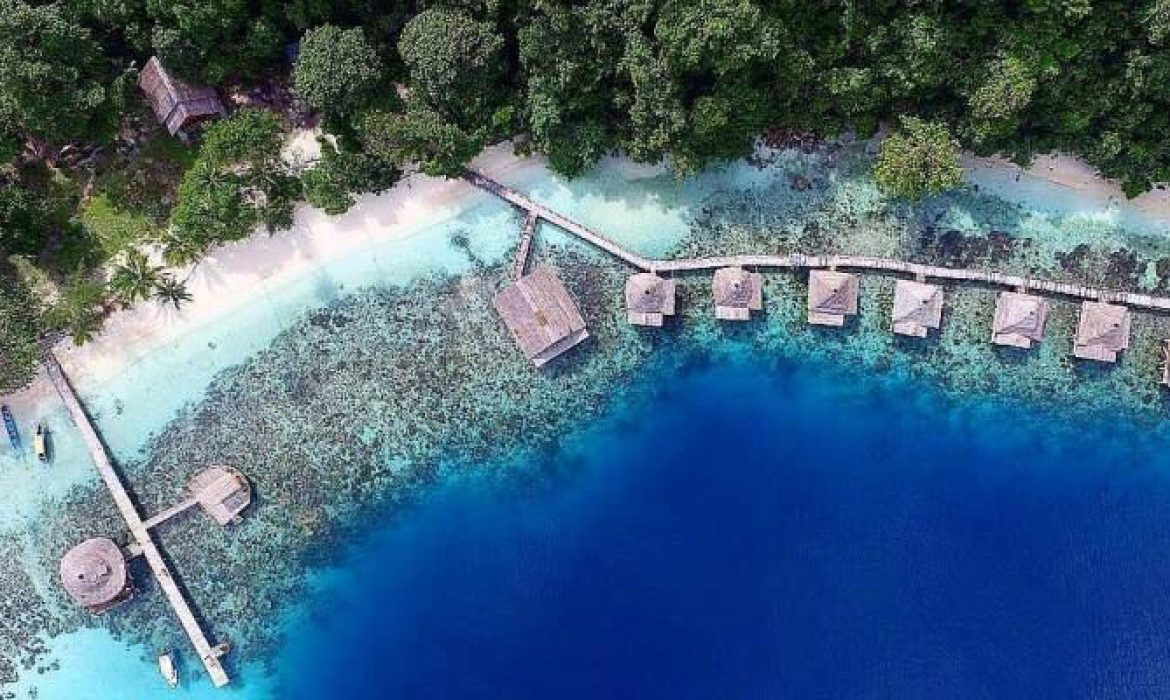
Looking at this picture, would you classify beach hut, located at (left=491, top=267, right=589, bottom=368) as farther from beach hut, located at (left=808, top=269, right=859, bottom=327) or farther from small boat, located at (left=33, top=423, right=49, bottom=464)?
small boat, located at (left=33, top=423, right=49, bottom=464)

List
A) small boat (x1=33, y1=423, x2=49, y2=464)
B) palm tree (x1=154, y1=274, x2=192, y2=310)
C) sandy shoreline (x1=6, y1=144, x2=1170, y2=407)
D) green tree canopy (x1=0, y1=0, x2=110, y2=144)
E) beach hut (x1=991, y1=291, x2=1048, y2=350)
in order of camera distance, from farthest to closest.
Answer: small boat (x1=33, y1=423, x2=49, y2=464) → sandy shoreline (x1=6, y1=144, x2=1170, y2=407) → palm tree (x1=154, y1=274, x2=192, y2=310) → beach hut (x1=991, y1=291, x2=1048, y2=350) → green tree canopy (x1=0, y1=0, x2=110, y2=144)

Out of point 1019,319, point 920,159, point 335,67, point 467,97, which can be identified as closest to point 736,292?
point 920,159

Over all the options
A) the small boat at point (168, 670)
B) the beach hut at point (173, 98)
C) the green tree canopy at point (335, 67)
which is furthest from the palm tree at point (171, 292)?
the small boat at point (168, 670)

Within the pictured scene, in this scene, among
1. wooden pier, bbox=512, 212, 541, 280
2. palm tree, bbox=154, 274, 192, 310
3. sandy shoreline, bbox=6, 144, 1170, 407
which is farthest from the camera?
sandy shoreline, bbox=6, 144, 1170, 407

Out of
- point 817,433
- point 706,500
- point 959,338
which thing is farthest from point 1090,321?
point 706,500

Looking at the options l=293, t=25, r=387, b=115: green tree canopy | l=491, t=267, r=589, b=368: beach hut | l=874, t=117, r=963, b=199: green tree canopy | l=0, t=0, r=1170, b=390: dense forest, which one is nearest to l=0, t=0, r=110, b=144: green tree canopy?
l=0, t=0, r=1170, b=390: dense forest

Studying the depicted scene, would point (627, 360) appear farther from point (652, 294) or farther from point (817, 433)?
Result: point (817, 433)
